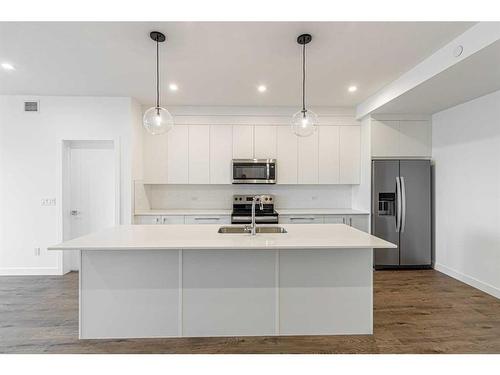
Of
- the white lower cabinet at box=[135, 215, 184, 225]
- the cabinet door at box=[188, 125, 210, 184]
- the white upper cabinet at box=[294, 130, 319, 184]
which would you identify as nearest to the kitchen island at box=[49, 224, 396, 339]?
the white lower cabinet at box=[135, 215, 184, 225]

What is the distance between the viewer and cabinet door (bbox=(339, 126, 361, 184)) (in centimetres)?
504

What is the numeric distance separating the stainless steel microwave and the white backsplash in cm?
41

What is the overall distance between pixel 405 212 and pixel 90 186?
4.86m

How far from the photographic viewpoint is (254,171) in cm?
486

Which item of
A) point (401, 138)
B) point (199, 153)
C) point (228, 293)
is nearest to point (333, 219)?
point (401, 138)

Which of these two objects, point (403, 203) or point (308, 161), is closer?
point (403, 203)

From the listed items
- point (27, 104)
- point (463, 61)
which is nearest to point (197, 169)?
point (27, 104)

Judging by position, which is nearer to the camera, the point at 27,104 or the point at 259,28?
the point at 259,28

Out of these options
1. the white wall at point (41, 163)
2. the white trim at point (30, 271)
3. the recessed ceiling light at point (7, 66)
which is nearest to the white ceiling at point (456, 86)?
the white wall at point (41, 163)

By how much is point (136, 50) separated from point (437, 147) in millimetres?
4432

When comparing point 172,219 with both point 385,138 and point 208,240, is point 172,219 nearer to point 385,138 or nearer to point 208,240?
point 208,240

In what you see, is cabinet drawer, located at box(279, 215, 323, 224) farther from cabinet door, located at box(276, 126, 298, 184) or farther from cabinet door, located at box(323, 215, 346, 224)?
cabinet door, located at box(276, 126, 298, 184)

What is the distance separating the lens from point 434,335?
2586mm

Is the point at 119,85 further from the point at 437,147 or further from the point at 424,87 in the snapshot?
the point at 437,147
